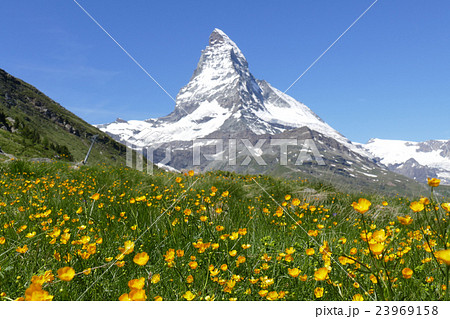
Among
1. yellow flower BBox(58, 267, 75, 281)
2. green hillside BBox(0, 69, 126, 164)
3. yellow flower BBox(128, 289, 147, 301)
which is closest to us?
yellow flower BBox(128, 289, 147, 301)

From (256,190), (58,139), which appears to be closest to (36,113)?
(58,139)

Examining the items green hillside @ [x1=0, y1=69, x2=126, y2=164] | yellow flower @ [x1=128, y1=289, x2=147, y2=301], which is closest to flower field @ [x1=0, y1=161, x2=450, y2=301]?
yellow flower @ [x1=128, y1=289, x2=147, y2=301]

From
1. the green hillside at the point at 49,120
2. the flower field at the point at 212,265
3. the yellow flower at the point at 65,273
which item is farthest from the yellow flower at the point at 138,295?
the green hillside at the point at 49,120

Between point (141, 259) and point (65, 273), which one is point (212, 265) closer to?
point (141, 259)

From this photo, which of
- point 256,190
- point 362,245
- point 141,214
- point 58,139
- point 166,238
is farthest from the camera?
point 58,139

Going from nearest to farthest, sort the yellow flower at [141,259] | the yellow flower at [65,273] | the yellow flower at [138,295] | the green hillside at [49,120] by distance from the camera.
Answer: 1. the yellow flower at [138,295]
2. the yellow flower at [65,273]
3. the yellow flower at [141,259]
4. the green hillside at [49,120]

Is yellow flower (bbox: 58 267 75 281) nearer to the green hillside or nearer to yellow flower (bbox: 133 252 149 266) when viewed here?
yellow flower (bbox: 133 252 149 266)

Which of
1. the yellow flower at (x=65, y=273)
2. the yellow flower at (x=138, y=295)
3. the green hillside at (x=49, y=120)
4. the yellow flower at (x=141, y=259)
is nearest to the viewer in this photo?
the yellow flower at (x=138, y=295)

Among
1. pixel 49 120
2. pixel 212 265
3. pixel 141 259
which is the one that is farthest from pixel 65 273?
pixel 49 120

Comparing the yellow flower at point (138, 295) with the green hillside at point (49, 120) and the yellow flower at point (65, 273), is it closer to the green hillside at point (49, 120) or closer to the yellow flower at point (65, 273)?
the yellow flower at point (65, 273)

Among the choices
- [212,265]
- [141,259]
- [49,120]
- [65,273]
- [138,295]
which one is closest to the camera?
[138,295]
